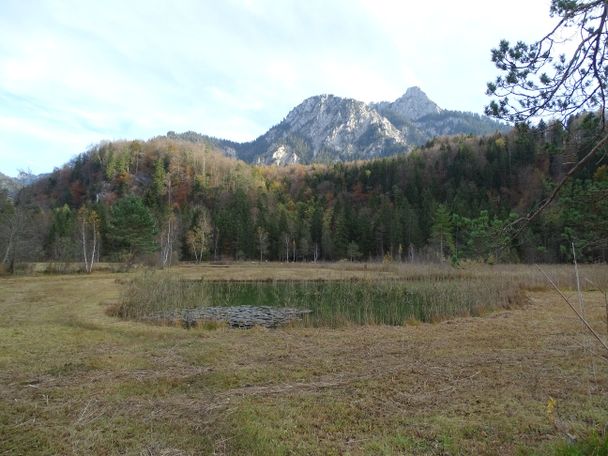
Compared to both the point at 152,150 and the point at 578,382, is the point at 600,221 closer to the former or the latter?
the point at 578,382

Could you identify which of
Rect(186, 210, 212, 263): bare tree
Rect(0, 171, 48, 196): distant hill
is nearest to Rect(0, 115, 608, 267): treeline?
Rect(186, 210, 212, 263): bare tree

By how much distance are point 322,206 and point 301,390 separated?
2772 inches

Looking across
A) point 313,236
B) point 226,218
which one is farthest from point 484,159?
point 226,218

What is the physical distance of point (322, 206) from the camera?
76250 millimetres

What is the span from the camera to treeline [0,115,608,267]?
5.39m

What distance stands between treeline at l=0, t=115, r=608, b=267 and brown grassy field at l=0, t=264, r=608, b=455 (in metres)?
2.04

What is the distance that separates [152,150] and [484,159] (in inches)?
3209

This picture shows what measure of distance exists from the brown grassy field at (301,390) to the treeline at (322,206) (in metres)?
2.04

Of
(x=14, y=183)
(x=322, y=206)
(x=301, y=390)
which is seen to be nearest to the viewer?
(x=301, y=390)

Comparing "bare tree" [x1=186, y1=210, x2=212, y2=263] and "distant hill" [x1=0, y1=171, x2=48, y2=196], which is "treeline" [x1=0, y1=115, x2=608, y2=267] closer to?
"bare tree" [x1=186, y1=210, x2=212, y2=263]

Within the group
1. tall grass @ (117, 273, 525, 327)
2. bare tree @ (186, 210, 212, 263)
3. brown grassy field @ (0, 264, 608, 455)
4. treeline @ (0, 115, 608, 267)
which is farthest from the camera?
bare tree @ (186, 210, 212, 263)

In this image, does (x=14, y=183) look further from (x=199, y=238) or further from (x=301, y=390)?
(x=301, y=390)

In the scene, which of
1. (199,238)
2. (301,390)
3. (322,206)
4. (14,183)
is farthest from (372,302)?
(14,183)

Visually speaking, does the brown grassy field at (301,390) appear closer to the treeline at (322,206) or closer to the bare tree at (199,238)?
the treeline at (322,206)
